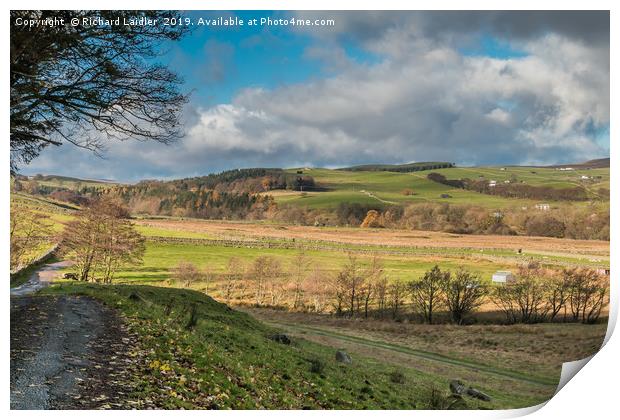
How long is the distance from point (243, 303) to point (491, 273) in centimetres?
504

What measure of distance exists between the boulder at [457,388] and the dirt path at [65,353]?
5.84 metres

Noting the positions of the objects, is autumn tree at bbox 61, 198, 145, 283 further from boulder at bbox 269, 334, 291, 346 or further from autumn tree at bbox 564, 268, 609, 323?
autumn tree at bbox 564, 268, 609, 323

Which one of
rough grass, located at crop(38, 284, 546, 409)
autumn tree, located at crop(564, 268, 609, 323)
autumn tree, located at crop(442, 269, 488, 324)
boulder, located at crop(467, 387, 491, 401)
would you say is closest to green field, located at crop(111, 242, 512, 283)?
autumn tree, located at crop(442, 269, 488, 324)

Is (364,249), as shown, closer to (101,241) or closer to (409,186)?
(409,186)

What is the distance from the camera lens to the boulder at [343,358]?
9578 mm

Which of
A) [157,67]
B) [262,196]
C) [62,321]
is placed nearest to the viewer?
[62,321]

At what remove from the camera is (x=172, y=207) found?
981cm

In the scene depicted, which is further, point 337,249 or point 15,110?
point 337,249

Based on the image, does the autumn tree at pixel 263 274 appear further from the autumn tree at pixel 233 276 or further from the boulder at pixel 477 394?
the boulder at pixel 477 394

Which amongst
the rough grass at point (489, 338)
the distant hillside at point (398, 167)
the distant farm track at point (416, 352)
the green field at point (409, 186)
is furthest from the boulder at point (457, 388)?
the distant hillside at point (398, 167)

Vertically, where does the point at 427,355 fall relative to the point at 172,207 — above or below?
below

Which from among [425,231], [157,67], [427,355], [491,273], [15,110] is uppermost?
[157,67]

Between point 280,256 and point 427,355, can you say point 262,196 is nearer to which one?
point 280,256

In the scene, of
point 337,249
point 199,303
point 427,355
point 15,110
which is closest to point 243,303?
point 199,303
